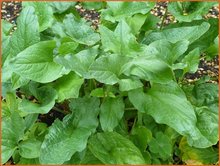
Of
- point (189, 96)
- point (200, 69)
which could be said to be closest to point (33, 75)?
point (189, 96)

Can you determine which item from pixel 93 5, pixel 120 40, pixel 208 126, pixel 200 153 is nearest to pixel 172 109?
pixel 208 126

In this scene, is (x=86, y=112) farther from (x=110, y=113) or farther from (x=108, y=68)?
(x=108, y=68)

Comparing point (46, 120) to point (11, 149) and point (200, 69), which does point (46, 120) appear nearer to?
point (11, 149)

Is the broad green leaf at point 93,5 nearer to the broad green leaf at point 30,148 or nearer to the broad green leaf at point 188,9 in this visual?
the broad green leaf at point 188,9

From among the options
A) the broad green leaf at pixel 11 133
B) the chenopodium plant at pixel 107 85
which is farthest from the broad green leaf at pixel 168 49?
the broad green leaf at pixel 11 133

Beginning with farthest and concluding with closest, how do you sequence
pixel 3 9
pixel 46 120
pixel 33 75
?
pixel 3 9 → pixel 46 120 → pixel 33 75
